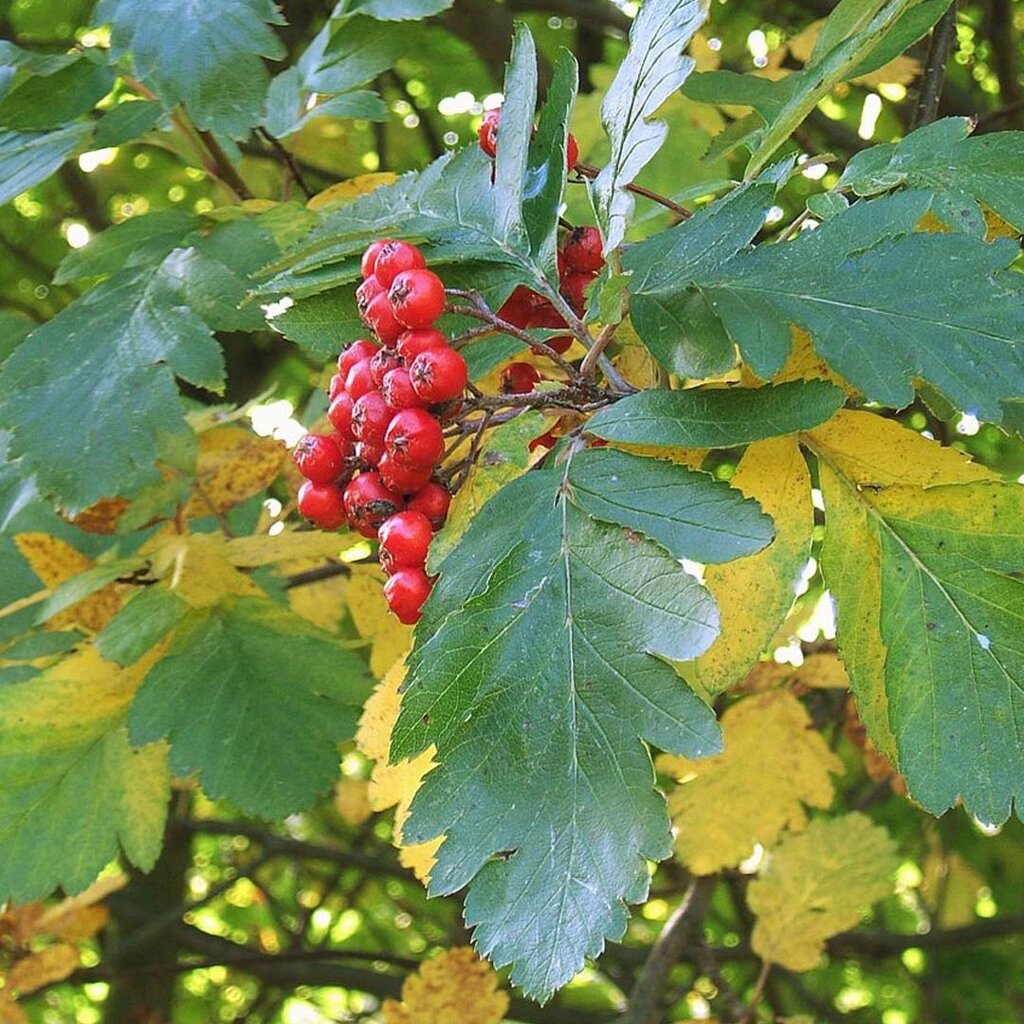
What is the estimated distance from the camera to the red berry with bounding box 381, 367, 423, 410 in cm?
88

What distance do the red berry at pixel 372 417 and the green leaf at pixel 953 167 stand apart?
14.8 inches

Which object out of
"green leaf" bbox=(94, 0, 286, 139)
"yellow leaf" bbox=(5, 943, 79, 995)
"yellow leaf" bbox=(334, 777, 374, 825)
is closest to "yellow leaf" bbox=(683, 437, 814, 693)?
"green leaf" bbox=(94, 0, 286, 139)

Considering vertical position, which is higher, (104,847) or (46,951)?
(104,847)

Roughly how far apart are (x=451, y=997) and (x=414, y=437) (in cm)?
123

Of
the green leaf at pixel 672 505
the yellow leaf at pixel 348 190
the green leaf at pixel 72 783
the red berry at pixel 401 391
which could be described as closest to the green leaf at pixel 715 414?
the green leaf at pixel 672 505

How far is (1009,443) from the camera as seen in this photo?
9.88ft

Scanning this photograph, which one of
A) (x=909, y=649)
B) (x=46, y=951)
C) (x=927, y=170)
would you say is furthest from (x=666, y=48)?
(x=46, y=951)

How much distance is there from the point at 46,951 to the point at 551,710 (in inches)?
68.2

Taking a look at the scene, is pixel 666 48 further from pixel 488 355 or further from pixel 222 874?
pixel 222 874

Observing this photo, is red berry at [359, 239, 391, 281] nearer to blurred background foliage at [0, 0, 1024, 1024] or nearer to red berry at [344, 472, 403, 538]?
red berry at [344, 472, 403, 538]

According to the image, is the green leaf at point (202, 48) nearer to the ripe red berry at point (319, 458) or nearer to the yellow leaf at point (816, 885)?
the ripe red berry at point (319, 458)

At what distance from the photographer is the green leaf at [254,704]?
1360mm

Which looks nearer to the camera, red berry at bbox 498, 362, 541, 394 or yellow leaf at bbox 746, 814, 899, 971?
red berry at bbox 498, 362, 541, 394

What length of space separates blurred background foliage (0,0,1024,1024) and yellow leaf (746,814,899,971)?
12 cm
